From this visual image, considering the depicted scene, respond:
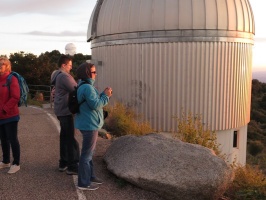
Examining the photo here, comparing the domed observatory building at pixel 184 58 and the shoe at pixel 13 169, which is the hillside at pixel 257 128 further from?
the shoe at pixel 13 169

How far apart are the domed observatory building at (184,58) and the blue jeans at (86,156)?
6.51m

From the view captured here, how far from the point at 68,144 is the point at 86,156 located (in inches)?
29.1

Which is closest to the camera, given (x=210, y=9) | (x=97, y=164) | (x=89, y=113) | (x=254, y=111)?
(x=89, y=113)

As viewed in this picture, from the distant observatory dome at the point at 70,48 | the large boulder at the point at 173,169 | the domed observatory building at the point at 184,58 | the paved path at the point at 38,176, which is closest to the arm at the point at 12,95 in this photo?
the paved path at the point at 38,176

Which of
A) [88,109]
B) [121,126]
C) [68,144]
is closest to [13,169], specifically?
[68,144]

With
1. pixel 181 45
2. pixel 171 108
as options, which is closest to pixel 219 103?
pixel 171 108

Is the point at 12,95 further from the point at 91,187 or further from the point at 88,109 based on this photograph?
the point at 91,187

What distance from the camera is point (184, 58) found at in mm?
10172

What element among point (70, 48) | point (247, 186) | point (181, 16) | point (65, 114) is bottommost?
point (247, 186)

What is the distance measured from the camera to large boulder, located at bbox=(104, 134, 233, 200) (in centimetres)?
415

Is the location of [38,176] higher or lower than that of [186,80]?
lower

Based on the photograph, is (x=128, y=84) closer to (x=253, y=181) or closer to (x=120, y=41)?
(x=120, y=41)

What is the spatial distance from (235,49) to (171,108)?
2848 mm

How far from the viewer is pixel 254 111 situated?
3306 cm
